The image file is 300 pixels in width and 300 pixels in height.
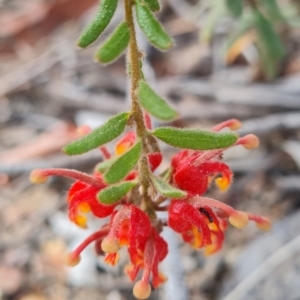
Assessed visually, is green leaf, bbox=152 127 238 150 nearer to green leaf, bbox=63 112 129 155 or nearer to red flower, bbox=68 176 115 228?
green leaf, bbox=63 112 129 155

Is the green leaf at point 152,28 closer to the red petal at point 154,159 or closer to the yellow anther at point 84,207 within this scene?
the red petal at point 154,159

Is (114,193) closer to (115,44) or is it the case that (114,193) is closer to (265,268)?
(115,44)

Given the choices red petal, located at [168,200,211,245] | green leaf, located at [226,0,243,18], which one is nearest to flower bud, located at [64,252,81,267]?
red petal, located at [168,200,211,245]

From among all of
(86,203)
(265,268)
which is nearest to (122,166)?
(86,203)

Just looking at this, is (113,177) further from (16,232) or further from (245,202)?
(16,232)

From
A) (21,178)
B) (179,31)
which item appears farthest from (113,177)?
(179,31)
